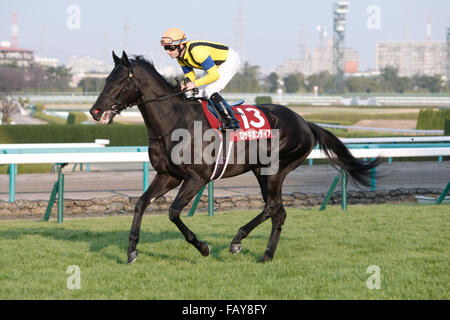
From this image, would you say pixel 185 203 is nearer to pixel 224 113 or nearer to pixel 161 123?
pixel 161 123

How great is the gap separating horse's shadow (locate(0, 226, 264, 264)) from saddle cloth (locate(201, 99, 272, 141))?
0.94 metres

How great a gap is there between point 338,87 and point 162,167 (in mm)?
105252

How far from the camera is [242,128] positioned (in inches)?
209

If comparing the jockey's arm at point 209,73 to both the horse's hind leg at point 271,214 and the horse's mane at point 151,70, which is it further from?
the horse's hind leg at point 271,214

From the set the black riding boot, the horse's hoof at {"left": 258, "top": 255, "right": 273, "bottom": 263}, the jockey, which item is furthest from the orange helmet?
the horse's hoof at {"left": 258, "top": 255, "right": 273, "bottom": 263}

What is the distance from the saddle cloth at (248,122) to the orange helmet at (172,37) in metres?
0.53

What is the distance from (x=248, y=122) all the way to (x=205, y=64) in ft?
2.04

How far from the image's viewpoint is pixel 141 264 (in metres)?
4.89

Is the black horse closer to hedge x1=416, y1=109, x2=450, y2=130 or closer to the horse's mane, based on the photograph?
the horse's mane

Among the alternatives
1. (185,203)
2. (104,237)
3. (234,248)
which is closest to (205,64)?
(185,203)

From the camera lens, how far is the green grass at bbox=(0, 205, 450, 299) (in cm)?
408

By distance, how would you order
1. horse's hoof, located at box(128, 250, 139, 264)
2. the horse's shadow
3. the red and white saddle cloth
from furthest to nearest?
the horse's shadow < the red and white saddle cloth < horse's hoof, located at box(128, 250, 139, 264)

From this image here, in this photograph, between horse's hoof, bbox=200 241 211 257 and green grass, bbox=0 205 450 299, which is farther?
horse's hoof, bbox=200 241 211 257
